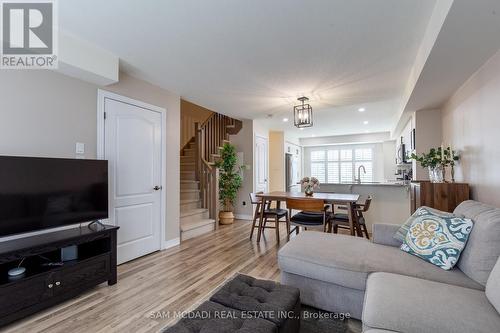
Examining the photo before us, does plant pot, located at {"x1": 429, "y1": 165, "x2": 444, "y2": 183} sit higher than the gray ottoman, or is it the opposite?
plant pot, located at {"x1": 429, "y1": 165, "x2": 444, "y2": 183}

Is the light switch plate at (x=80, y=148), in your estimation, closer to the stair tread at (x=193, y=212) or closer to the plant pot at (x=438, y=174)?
the stair tread at (x=193, y=212)

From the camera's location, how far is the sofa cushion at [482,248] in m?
1.50

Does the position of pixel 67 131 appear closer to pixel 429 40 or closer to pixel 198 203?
pixel 198 203

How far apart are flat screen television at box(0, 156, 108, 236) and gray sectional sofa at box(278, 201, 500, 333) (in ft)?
6.66

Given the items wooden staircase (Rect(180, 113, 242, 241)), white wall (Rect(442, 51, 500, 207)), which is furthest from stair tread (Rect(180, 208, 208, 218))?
white wall (Rect(442, 51, 500, 207))

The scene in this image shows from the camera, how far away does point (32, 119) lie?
226 centimetres

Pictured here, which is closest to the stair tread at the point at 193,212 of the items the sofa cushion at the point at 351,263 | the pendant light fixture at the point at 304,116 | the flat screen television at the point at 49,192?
the flat screen television at the point at 49,192

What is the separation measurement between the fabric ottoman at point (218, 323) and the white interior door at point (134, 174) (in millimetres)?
2204

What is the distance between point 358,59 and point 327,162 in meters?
6.89

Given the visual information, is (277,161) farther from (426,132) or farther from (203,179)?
(426,132)

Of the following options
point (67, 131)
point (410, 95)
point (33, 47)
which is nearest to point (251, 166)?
point (410, 95)

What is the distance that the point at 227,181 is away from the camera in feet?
18.1

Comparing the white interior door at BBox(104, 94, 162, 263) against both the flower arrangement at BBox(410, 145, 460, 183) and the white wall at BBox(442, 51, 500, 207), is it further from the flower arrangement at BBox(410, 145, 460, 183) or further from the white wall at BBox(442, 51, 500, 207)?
the white wall at BBox(442, 51, 500, 207)

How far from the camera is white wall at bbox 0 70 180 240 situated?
6.97 feet
